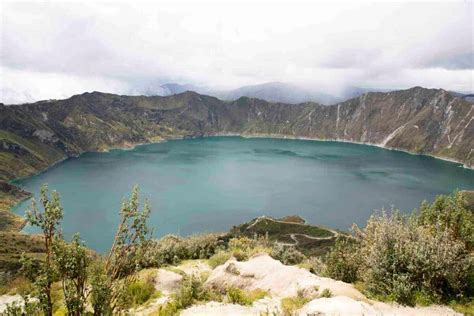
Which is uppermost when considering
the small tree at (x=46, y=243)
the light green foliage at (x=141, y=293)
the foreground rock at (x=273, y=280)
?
the small tree at (x=46, y=243)

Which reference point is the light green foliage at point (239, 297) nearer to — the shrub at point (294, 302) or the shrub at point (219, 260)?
the shrub at point (294, 302)

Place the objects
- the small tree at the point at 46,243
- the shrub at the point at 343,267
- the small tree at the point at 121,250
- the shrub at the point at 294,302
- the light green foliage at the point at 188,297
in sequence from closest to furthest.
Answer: the small tree at the point at 46,243
the small tree at the point at 121,250
the shrub at the point at 294,302
the light green foliage at the point at 188,297
the shrub at the point at 343,267

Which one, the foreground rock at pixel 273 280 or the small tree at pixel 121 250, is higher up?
the small tree at pixel 121 250

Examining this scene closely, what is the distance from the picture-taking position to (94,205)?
16300 cm

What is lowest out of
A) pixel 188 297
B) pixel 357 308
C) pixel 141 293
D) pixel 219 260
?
pixel 219 260

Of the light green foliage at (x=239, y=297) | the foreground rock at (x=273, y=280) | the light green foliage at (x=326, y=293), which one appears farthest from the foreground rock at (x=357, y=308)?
the light green foliage at (x=239, y=297)

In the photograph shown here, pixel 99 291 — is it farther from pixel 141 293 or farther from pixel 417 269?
pixel 417 269

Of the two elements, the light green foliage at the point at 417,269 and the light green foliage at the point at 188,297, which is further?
the light green foliage at the point at 417,269

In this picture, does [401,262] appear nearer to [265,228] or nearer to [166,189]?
[265,228]

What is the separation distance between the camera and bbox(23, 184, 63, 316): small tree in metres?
9.57

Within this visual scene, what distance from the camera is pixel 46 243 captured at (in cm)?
977

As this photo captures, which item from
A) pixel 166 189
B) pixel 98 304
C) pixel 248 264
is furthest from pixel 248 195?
pixel 98 304

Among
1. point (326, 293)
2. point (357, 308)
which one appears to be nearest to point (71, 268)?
point (357, 308)

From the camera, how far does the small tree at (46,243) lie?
9.57m
